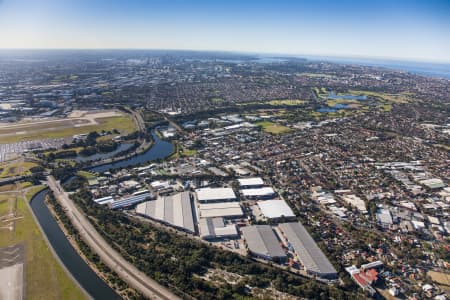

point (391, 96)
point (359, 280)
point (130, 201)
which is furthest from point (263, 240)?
point (391, 96)

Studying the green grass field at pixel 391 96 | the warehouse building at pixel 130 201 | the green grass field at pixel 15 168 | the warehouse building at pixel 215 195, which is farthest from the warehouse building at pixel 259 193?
the green grass field at pixel 391 96

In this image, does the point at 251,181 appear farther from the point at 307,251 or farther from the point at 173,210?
the point at 307,251

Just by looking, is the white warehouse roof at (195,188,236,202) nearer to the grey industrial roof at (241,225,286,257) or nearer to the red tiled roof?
the grey industrial roof at (241,225,286,257)

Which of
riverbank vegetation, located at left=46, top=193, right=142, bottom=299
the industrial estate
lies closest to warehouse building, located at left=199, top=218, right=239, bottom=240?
the industrial estate

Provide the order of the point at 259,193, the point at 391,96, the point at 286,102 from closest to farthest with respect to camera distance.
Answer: the point at 259,193
the point at 286,102
the point at 391,96

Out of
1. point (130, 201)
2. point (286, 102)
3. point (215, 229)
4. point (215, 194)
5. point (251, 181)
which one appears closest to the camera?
point (215, 229)

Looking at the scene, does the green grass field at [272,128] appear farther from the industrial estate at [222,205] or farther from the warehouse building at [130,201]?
the warehouse building at [130,201]
